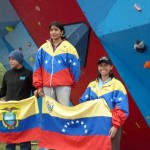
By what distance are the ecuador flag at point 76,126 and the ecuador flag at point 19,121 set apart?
41 centimetres

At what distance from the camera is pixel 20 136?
6.21 metres

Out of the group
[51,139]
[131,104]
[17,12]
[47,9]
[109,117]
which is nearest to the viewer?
[109,117]

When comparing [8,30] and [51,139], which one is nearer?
[51,139]

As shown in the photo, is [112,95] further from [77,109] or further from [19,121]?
Result: [19,121]

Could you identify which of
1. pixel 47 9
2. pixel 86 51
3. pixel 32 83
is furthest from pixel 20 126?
pixel 47 9

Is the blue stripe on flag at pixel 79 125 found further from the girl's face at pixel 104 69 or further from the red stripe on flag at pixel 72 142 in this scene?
the girl's face at pixel 104 69

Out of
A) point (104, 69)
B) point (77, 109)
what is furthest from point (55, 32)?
point (77, 109)

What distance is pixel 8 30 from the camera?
8.60 m

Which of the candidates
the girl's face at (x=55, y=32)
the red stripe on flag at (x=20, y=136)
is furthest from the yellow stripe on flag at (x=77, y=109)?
the girl's face at (x=55, y=32)

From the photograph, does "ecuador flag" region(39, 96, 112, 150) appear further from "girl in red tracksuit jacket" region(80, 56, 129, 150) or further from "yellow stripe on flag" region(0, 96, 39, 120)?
"yellow stripe on flag" region(0, 96, 39, 120)

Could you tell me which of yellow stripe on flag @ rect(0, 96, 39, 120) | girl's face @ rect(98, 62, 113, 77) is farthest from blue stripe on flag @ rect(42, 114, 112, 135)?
girl's face @ rect(98, 62, 113, 77)

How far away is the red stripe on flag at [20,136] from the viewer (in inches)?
243

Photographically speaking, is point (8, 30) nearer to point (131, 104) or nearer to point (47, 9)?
point (47, 9)

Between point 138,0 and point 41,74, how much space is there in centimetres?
157
